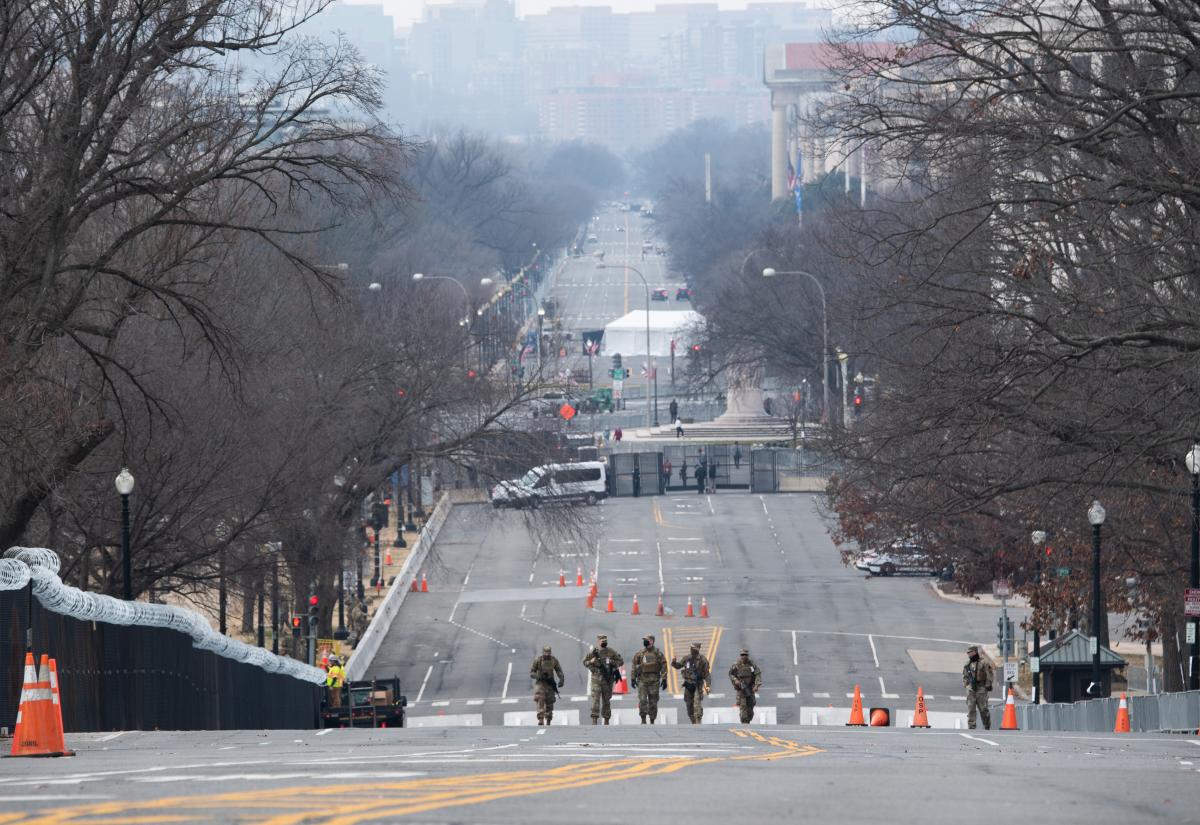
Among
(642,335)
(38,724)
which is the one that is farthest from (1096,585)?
(642,335)

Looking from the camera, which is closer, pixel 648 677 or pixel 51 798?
pixel 51 798

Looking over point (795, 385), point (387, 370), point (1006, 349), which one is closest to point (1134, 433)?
point (1006, 349)

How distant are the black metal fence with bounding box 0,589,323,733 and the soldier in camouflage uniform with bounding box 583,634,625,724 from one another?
464cm

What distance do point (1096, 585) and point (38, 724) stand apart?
20413mm

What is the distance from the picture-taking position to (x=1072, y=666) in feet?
115

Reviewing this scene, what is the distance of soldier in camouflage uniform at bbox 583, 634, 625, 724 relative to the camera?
2762cm

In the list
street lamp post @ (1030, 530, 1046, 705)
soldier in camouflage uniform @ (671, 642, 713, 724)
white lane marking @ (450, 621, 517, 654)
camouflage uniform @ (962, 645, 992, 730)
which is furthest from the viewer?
white lane marking @ (450, 621, 517, 654)

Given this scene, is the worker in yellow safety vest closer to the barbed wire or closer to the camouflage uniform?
the barbed wire

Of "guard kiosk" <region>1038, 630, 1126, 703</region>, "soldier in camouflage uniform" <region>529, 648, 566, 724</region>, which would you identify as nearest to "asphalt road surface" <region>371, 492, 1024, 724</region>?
"guard kiosk" <region>1038, 630, 1126, 703</region>

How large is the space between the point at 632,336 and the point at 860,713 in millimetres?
91913

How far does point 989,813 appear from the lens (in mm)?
10953

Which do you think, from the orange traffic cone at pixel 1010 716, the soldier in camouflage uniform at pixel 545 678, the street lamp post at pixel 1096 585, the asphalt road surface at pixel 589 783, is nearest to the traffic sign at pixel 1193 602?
the street lamp post at pixel 1096 585

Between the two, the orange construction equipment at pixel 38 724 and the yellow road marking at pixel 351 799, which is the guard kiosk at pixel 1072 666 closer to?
the orange construction equipment at pixel 38 724

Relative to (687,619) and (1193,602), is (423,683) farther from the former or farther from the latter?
(1193,602)
